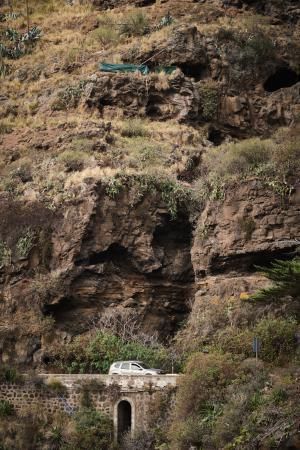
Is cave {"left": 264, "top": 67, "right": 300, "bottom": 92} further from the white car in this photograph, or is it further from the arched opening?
the arched opening

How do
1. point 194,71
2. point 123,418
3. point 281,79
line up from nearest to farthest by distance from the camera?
1. point 123,418
2. point 194,71
3. point 281,79

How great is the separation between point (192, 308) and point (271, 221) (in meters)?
4.75

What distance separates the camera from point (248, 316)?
3412cm

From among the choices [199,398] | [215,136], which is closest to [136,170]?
[215,136]

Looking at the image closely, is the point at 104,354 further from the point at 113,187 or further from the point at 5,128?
the point at 5,128

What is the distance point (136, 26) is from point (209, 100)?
866cm

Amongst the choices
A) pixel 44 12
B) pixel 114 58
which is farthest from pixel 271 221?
pixel 44 12

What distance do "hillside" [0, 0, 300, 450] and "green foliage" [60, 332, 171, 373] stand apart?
0.06 metres

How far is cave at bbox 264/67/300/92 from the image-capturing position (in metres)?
52.3

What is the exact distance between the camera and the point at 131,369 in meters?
33.5

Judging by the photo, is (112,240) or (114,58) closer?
(112,240)

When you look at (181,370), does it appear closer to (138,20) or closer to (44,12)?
(138,20)

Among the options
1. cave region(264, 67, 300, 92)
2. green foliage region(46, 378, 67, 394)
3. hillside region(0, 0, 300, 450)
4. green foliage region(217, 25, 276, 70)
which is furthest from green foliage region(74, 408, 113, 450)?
cave region(264, 67, 300, 92)

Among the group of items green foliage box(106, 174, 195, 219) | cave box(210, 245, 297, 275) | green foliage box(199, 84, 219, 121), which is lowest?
cave box(210, 245, 297, 275)
